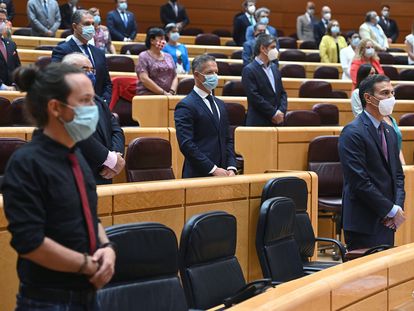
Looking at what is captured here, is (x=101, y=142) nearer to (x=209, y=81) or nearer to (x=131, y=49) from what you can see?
(x=209, y=81)

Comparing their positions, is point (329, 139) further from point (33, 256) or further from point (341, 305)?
point (33, 256)

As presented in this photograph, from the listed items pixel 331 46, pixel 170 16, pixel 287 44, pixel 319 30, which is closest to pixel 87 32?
pixel 331 46

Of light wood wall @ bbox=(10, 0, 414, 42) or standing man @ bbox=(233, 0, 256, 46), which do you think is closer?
standing man @ bbox=(233, 0, 256, 46)

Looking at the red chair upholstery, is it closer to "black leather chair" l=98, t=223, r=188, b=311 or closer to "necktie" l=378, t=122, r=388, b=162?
"necktie" l=378, t=122, r=388, b=162

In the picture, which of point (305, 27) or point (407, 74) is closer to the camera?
point (407, 74)

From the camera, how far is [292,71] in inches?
375

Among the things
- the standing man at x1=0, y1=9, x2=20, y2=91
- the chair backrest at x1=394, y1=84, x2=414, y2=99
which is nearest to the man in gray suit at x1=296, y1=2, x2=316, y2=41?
the chair backrest at x1=394, y1=84, x2=414, y2=99

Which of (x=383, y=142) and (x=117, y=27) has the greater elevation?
(x=117, y=27)

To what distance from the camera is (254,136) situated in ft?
17.8

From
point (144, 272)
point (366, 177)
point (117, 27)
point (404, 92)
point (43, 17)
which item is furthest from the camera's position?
point (117, 27)

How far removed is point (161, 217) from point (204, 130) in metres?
1.07

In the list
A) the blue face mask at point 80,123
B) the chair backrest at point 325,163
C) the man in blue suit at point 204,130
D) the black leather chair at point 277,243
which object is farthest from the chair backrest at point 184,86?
the blue face mask at point 80,123

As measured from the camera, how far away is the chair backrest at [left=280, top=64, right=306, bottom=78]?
374 inches

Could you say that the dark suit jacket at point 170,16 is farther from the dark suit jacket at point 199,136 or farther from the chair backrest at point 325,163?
the dark suit jacket at point 199,136
